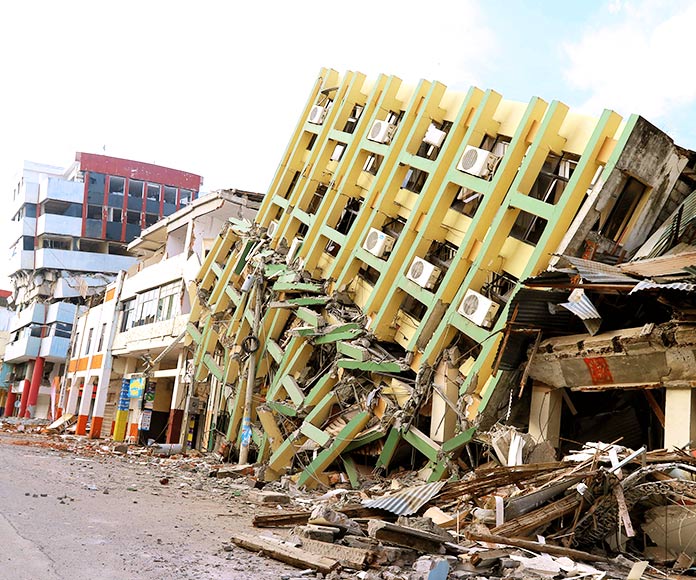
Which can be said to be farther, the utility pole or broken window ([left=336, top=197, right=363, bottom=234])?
the utility pole

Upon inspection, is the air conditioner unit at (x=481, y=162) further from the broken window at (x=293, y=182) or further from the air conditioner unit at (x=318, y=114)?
the broken window at (x=293, y=182)

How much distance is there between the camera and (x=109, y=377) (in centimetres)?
3294

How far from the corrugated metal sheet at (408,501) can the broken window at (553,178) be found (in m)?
5.48

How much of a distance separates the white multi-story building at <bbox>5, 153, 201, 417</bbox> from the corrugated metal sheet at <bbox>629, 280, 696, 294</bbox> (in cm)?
4557

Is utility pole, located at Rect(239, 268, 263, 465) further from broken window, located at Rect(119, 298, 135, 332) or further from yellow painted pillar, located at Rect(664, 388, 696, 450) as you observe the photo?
broken window, located at Rect(119, 298, 135, 332)

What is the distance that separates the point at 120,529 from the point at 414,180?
9.57 m

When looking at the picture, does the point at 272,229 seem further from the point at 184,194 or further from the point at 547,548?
the point at 184,194

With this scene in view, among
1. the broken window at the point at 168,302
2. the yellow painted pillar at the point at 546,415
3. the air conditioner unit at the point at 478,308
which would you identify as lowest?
the yellow painted pillar at the point at 546,415

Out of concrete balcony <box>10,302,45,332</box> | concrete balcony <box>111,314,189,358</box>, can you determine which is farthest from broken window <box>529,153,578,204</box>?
concrete balcony <box>10,302,45,332</box>

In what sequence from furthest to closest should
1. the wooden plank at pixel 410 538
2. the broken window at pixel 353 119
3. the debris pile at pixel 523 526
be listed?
1. the broken window at pixel 353 119
2. the wooden plank at pixel 410 538
3. the debris pile at pixel 523 526

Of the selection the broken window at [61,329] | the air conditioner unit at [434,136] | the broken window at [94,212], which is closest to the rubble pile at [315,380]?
the air conditioner unit at [434,136]

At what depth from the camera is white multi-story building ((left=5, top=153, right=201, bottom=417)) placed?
50.4m

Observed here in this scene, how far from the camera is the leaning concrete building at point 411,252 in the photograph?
10797 millimetres

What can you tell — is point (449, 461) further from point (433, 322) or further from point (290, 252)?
point (290, 252)
